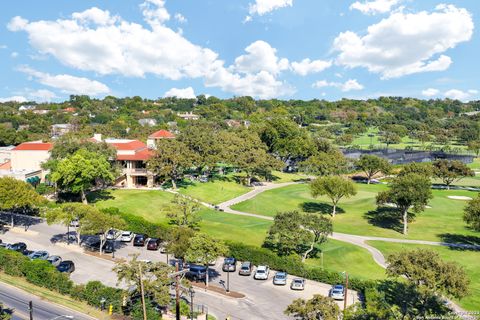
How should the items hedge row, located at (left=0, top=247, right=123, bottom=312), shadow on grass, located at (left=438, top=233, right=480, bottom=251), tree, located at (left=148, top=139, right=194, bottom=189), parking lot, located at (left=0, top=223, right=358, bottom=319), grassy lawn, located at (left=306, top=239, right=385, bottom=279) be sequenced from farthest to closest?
tree, located at (left=148, top=139, right=194, bottom=189)
shadow on grass, located at (left=438, top=233, right=480, bottom=251)
grassy lawn, located at (left=306, top=239, right=385, bottom=279)
parking lot, located at (left=0, top=223, right=358, bottom=319)
hedge row, located at (left=0, top=247, right=123, bottom=312)

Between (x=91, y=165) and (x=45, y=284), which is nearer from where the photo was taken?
(x=45, y=284)

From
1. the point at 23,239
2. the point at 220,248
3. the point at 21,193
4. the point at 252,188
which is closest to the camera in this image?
the point at 220,248

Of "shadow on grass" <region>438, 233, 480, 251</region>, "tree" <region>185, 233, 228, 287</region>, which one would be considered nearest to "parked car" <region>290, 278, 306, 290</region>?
"tree" <region>185, 233, 228, 287</region>

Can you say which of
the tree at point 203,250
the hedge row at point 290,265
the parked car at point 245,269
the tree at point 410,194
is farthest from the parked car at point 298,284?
the tree at point 410,194

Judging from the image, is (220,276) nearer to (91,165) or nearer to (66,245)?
(66,245)

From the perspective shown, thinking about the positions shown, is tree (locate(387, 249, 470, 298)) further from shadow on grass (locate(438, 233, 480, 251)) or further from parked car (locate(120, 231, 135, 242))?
parked car (locate(120, 231, 135, 242))

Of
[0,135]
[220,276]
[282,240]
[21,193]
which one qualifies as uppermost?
[0,135]

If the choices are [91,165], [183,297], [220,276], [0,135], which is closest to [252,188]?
[91,165]

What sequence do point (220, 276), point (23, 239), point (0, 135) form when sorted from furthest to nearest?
1. point (0, 135)
2. point (23, 239)
3. point (220, 276)
